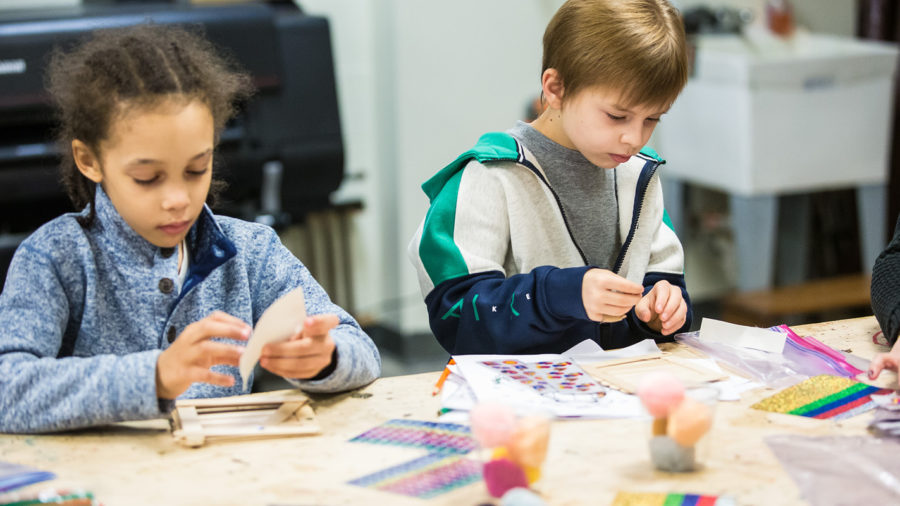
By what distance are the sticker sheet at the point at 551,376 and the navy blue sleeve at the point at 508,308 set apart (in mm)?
→ 88

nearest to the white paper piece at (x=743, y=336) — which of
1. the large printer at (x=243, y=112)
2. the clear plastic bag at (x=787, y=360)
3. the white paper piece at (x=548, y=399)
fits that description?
the clear plastic bag at (x=787, y=360)

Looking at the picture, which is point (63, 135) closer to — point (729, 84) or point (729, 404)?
point (729, 404)

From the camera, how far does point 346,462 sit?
0.95m

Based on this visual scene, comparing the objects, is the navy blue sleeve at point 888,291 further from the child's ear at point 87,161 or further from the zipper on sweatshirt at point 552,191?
the child's ear at point 87,161

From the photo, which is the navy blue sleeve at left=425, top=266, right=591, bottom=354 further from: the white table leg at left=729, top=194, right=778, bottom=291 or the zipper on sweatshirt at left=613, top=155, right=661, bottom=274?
the white table leg at left=729, top=194, right=778, bottom=291

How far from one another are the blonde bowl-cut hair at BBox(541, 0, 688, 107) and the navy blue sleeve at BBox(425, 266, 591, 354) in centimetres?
26

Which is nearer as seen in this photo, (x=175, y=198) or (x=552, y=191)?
(x=175, y=198)

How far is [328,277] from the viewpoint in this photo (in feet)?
10.6

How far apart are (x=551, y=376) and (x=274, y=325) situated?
0.33 m

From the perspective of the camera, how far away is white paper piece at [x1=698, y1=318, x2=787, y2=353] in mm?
1265

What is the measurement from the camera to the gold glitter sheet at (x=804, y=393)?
Answer: 1.08 m

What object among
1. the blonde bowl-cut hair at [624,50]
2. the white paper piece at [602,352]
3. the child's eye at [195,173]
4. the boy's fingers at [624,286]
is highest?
the blonde bowl-cut hair at [624,50]

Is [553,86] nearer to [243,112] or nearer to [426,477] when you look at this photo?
[426,477]

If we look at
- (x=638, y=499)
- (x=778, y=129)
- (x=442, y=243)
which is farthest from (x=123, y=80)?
(x=778, y=129)
